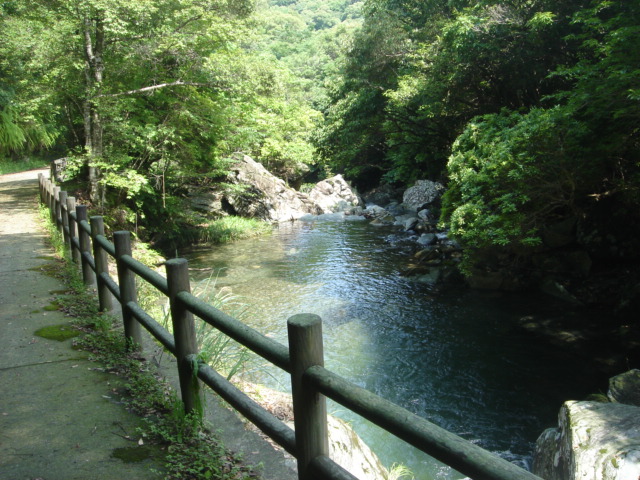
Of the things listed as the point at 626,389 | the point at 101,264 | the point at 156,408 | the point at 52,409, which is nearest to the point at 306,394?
the point at 156,408

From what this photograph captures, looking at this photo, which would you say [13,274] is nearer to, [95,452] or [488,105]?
[95,452]

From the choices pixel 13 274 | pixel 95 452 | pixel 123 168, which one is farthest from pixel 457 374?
pixel 123 168

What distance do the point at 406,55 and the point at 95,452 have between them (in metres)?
18.1

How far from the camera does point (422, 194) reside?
869 inches

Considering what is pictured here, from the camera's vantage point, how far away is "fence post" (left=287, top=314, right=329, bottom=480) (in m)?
1.87

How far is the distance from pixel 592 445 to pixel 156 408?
3343 mm

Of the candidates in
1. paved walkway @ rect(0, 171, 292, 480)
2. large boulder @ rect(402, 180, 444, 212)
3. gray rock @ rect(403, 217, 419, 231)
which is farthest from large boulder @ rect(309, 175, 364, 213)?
paved walkway @ rect(0, 171, 292, 480)

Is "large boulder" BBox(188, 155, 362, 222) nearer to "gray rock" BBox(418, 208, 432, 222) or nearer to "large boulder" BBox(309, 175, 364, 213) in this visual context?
"large boulder" BBox(309, 175, 364, 213)

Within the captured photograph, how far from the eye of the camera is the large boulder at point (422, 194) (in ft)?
69.5

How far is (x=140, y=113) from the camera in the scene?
11.7m

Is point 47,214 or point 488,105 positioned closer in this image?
point 47,214

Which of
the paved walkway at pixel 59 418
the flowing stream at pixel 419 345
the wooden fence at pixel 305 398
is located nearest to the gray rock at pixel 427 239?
the flowing stream at pixel 419 345

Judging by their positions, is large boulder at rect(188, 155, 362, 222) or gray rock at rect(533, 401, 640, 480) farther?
large boulder at rect(188, 155, 362, 222)

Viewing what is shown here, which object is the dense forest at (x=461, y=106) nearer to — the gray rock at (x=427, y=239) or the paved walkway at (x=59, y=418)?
the gray rock at (x=427, y=239)
